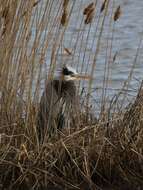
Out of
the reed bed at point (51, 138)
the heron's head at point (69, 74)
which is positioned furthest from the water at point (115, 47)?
the reed bed at point (51, 138)

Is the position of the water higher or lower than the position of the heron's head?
lower

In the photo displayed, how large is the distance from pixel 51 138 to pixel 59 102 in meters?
0.45

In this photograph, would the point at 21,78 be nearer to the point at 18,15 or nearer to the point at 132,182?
the point at 18,15

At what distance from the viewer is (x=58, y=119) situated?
20.2ft

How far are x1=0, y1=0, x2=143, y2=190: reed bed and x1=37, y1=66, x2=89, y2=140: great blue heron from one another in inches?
4.2

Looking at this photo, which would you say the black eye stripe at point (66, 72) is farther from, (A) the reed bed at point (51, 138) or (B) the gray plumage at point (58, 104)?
(A) the reed bed at point (51, 138)

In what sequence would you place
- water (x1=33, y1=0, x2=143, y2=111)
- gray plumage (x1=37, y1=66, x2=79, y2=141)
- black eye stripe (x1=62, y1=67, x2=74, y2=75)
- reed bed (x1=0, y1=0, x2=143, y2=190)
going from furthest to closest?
water (x1=33, y1=0, x2=143, y2=111) < black eye stripe (x1=62, y1=67, x2=74, y2=75) < gray plumage (x1=37, y1=66, x2=79, y2=141) < reed bed (x1=0, y1=0, x2=143, y2=190)

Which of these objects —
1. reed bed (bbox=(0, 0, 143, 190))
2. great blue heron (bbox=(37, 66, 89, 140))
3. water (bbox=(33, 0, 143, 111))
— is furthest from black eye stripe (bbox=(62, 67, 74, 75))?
water (bbox=(33, 0, 143, 111))

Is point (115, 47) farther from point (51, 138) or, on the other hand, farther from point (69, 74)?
point (51, 138)

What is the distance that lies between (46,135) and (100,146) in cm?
37

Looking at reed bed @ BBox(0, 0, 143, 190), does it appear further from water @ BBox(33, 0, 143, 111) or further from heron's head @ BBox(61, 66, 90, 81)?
water @ BBox(33, 0, 143, 111)

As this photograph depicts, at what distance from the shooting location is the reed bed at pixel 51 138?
18.7 ft

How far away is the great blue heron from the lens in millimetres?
6027

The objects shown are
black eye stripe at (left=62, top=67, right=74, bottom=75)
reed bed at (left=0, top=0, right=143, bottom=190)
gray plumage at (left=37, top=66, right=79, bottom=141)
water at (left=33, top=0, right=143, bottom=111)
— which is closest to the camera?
reed bed at (left=0, top=0, right=143, bottom=190)
